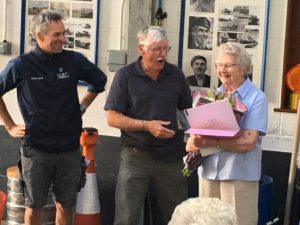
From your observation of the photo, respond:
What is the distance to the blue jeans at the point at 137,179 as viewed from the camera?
4.38 meters

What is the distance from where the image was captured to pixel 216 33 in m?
5.08

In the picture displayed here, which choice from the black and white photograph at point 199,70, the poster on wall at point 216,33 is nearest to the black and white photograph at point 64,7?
the poster on wall at point 216,33

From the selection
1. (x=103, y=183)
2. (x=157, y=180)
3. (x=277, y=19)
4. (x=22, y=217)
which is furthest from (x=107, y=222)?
(x=277, y=19)

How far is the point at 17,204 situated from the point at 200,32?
2.11m

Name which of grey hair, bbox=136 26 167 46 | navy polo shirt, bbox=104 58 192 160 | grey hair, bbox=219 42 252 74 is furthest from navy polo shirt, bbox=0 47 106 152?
grey hair, bbox=219 42 252 74

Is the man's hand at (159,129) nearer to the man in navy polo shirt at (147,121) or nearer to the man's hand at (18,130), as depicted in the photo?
the man in navy polo shirt at (147,121)

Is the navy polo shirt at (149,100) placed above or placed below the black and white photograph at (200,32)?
below

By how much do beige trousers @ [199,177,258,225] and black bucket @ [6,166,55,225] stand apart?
179 centimetres

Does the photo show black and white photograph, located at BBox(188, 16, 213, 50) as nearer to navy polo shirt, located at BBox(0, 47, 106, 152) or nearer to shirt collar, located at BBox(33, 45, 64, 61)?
→ navy polo shirt, located at BBox(0, 47, 106, 152)

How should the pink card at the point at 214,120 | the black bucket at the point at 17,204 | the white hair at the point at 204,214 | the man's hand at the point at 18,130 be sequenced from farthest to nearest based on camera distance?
the black bucket at the point at 17,204 → the man's hand at the point at 18,130 → the pink card at the point at 214,120 → the white hair at the point at 204,214

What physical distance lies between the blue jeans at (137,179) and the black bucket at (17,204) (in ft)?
3.19

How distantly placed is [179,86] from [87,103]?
80 cm

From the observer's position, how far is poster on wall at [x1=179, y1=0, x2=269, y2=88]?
196 inches

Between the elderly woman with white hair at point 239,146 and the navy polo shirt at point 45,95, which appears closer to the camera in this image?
the elderly woman with white hair at point 239,146
